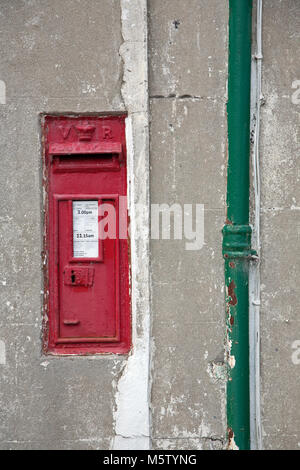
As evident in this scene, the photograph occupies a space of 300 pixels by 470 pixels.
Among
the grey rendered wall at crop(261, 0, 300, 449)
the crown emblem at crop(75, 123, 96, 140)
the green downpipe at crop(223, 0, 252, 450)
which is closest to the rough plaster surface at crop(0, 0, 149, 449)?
the crown emblem at crop(75, 123, 96, 140)

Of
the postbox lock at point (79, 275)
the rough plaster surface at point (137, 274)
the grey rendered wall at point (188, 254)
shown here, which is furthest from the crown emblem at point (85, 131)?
the postbox lock at point (79, 275)

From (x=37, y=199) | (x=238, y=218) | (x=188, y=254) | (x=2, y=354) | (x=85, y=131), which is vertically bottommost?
(x=2, y=354)

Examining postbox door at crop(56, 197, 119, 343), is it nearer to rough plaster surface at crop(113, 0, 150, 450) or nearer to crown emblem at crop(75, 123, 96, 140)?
rough plaster surface at crop(113, 0, 150, 450)

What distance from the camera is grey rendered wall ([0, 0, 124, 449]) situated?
3.03 metres

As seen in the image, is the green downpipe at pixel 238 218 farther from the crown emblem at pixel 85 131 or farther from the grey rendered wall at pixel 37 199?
the crown emblem at pixel 85 131

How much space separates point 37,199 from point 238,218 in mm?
1336

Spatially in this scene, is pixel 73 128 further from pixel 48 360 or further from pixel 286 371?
pixel 286 371

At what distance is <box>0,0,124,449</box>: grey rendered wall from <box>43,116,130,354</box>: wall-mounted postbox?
89mm

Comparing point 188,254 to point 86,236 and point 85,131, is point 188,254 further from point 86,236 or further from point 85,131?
point 85,131

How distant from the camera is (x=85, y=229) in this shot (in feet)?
10.2

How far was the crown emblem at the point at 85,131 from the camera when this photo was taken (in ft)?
10.00

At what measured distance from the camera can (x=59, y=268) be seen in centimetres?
311

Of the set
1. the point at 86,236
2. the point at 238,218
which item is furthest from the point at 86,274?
the point at 238,218

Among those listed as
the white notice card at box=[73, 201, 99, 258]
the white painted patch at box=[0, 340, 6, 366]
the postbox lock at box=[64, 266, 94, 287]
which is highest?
the white notice card at box=[73, 201, 99, 258]
